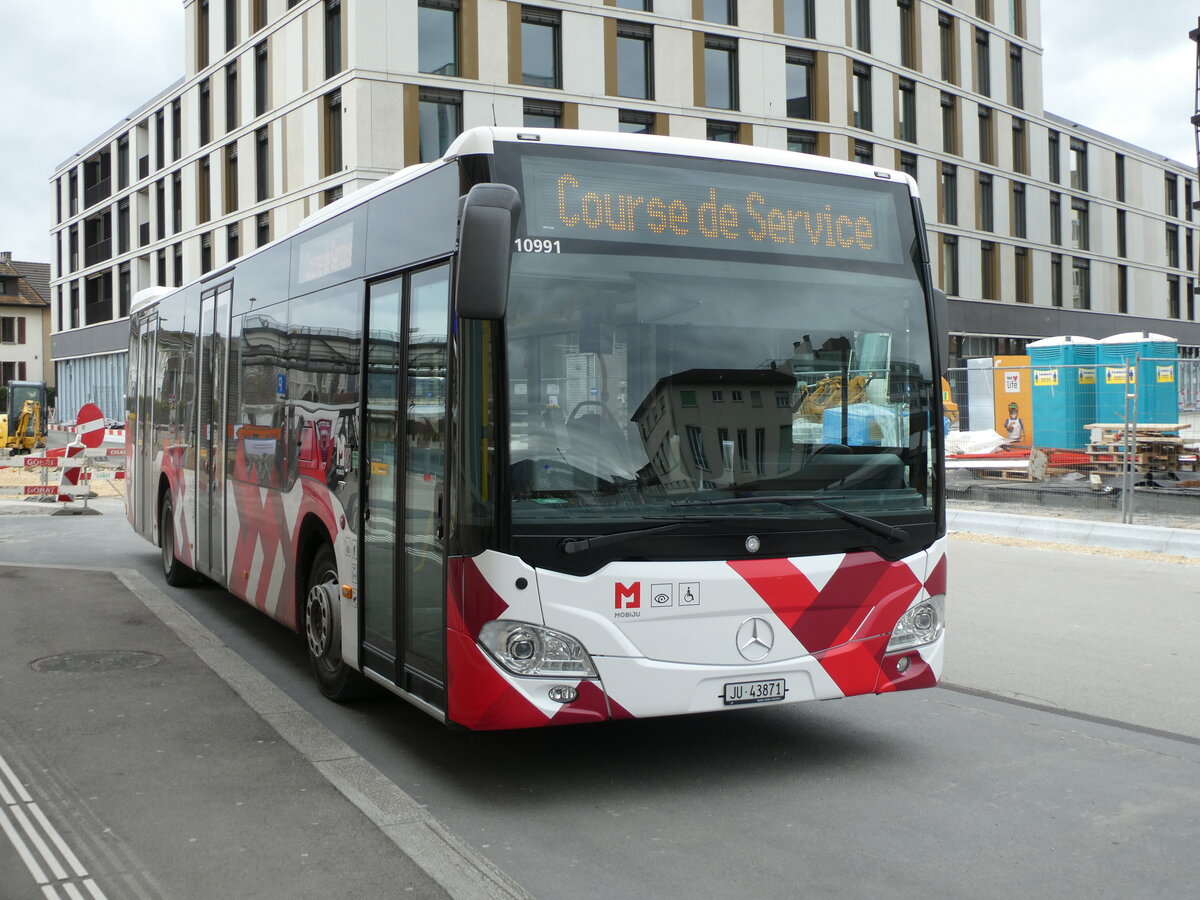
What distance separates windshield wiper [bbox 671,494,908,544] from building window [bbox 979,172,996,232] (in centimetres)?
4545

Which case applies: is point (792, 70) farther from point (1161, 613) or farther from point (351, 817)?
point (351, 817)

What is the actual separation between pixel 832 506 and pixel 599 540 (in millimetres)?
1106

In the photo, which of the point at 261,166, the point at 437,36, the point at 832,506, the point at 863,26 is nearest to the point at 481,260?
the point at 832,506

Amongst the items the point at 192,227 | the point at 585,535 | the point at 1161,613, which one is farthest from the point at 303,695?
the point at 192,227

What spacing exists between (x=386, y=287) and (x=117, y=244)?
55.1m

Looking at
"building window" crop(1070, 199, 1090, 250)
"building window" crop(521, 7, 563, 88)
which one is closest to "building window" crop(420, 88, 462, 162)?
"building window" crop(521, 7, 563, 88)

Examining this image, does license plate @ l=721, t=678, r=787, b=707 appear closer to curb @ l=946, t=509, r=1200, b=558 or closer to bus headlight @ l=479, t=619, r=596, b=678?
bus headlight @ l=479, t=619, r=596, b=678

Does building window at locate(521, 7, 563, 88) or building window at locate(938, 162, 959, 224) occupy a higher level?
building window at locate(521, 7, 563, 88)

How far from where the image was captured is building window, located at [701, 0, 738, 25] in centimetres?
4031

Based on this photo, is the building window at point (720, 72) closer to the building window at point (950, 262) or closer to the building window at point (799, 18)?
the building window at point (799, 18)

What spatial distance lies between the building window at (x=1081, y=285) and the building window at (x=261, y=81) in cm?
3281

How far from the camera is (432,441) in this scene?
17.8 ft

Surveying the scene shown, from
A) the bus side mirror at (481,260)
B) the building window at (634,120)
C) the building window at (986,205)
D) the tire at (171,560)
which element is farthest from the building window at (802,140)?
the bus side mirror at (481,260)

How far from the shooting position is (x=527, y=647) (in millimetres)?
5031
